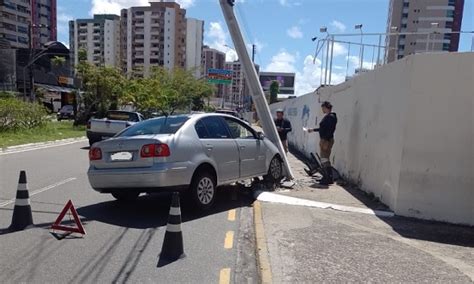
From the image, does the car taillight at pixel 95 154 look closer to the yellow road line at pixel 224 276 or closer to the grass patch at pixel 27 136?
the yellow road line at pixel 224 276

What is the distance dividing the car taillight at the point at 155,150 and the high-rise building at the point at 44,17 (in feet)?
398

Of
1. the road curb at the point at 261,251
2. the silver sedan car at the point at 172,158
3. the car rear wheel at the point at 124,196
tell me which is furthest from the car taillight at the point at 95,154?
the road curb at the point at 261,251

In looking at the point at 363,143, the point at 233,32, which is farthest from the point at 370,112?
the point at 233,32

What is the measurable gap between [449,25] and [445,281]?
94872 millimetres

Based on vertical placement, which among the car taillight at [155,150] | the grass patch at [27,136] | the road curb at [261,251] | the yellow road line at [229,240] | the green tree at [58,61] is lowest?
the grass patch at [27,136]

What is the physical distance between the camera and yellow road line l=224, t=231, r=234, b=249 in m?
5.65

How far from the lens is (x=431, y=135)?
7.02m

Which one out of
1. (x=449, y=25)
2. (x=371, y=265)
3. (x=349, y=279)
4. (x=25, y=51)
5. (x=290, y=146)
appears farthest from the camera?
(x=449, y=25)

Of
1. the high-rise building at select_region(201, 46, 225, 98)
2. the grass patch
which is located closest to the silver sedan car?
the grass patch

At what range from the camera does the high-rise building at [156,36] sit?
126144 millimetres

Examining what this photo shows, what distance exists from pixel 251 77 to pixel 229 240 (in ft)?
16.2

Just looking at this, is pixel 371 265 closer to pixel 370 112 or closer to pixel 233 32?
pixel 370 112

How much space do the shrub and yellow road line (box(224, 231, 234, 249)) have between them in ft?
57.4

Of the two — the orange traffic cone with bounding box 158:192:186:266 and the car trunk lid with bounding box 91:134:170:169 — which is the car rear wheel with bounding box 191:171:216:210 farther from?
the orange traffic cone with bounding box 158:192:186:266
